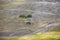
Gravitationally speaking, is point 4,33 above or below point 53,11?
below

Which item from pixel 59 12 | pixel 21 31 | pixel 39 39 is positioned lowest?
pixel 39 39

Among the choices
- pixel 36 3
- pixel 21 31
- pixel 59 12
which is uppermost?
pixel 36 3

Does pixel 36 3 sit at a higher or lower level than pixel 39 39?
higher

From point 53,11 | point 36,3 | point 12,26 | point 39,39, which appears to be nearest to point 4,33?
point 12,26

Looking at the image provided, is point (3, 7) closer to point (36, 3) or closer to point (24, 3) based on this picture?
point (24, 3)

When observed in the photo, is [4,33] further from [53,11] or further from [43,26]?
[53,11]

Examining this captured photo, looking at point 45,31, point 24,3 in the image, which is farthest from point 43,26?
point 24,3
